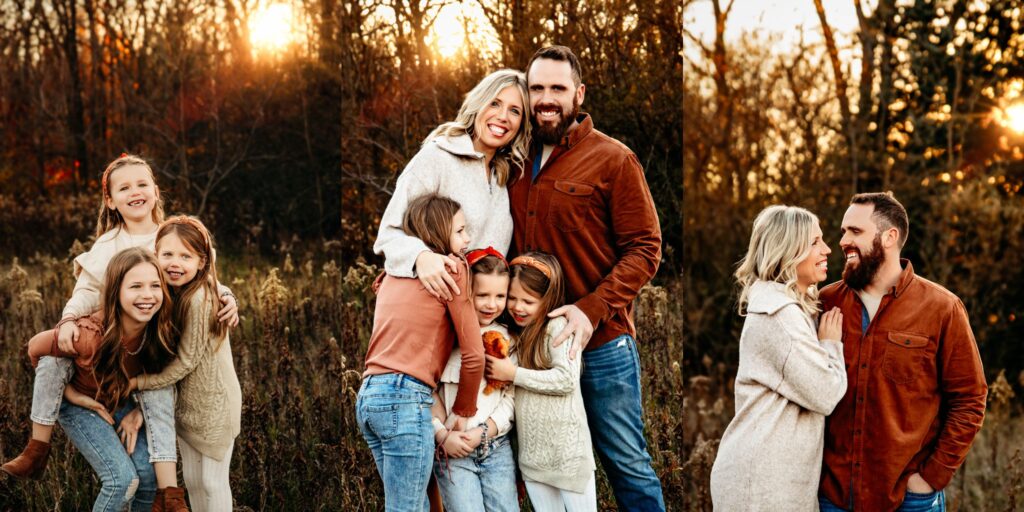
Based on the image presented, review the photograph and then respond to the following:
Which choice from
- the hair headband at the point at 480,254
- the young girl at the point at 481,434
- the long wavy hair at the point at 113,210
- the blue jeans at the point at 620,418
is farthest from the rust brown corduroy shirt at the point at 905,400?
the long wavy hair at the point at 113,210

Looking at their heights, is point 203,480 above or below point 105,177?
below

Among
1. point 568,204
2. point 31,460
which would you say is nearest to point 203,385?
point 31,460

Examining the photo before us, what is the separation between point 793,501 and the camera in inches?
150

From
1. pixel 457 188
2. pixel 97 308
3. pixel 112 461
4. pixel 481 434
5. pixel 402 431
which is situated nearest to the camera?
pixel 402 431

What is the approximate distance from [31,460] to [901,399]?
378 cm

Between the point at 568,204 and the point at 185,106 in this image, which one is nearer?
the point at 568,204

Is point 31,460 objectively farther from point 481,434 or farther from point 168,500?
point 481,434

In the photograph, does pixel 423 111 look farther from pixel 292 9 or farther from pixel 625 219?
pixel 625 219

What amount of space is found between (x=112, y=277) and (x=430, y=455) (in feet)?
5.53

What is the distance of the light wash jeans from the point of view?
429 centimetres

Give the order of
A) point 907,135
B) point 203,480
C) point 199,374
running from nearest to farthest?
point 199,374, point 203,480, point 907,135

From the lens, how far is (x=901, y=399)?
149 inches

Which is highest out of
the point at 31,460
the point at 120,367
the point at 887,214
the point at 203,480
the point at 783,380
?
the point at 887,214

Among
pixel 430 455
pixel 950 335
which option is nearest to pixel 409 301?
pixel 430 455
